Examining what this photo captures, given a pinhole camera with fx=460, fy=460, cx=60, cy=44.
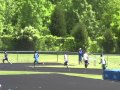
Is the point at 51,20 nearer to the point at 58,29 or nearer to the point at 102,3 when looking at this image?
the point at 58,29

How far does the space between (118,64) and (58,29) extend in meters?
31.1

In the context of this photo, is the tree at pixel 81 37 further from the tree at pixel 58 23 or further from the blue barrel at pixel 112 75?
the blue barrel at pixel 112 75

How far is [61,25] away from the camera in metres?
78.7

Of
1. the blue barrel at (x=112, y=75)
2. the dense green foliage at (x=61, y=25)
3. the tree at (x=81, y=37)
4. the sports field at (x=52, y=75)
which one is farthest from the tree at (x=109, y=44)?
the blue barrel at (x=112, y=75)

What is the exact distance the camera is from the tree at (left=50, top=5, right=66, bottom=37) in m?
78.3

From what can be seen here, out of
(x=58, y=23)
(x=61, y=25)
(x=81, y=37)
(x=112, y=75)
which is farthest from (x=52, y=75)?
(x=58, y=23)

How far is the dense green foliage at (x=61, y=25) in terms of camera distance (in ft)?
218

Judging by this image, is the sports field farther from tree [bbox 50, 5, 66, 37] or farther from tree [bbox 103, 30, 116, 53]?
tree [bbox 50, 5, 66, 37]

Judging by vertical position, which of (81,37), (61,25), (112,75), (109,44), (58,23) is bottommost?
(112,75)

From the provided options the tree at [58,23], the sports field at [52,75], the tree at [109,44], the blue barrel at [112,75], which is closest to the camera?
the sports field at [52,75]

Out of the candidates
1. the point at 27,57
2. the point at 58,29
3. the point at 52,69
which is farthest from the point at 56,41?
the point at 52,69

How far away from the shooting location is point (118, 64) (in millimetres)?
48125

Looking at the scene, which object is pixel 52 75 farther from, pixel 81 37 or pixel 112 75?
pixel 81 37

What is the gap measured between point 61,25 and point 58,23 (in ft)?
2.07
